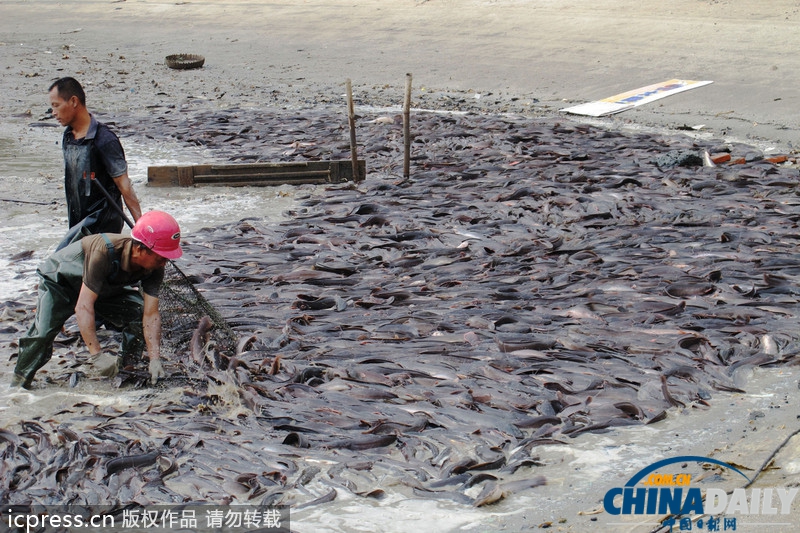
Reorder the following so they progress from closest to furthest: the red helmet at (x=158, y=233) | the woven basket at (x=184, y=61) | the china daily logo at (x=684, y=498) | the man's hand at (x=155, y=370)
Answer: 1. the china daily logo at (x=684, y=498)
2. the red helmet at (x=158, y=233)
3. the man's hand at (x=155, y=370)
4. the woven basket at (x=184, y=61)

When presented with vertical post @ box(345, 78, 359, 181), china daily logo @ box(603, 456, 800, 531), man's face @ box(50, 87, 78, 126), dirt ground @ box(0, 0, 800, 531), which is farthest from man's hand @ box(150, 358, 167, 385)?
vertical post @ box(345, 78, 359, 181)

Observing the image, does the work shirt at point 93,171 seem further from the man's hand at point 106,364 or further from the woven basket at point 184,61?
the woven basket at point 184,61

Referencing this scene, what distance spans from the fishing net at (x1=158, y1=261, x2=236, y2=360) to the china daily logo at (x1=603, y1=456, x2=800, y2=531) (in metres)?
2.70

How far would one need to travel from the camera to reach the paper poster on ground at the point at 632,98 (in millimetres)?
13811

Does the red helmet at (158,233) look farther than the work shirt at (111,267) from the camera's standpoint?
No

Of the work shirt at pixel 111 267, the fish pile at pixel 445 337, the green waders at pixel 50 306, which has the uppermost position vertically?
the work shirt at pixel 111 267

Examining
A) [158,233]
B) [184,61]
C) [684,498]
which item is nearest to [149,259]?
[158,233]

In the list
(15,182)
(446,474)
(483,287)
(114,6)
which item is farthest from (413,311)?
(114,6)

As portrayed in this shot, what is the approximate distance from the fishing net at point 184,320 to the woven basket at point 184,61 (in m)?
13.8

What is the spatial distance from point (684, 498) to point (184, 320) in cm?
333

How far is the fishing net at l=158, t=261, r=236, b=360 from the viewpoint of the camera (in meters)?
5.59

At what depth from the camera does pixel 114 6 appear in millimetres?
26328

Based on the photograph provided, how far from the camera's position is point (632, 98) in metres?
14.3

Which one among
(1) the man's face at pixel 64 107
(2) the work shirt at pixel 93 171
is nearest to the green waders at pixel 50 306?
(2) the work shirt at pixel 93 171
